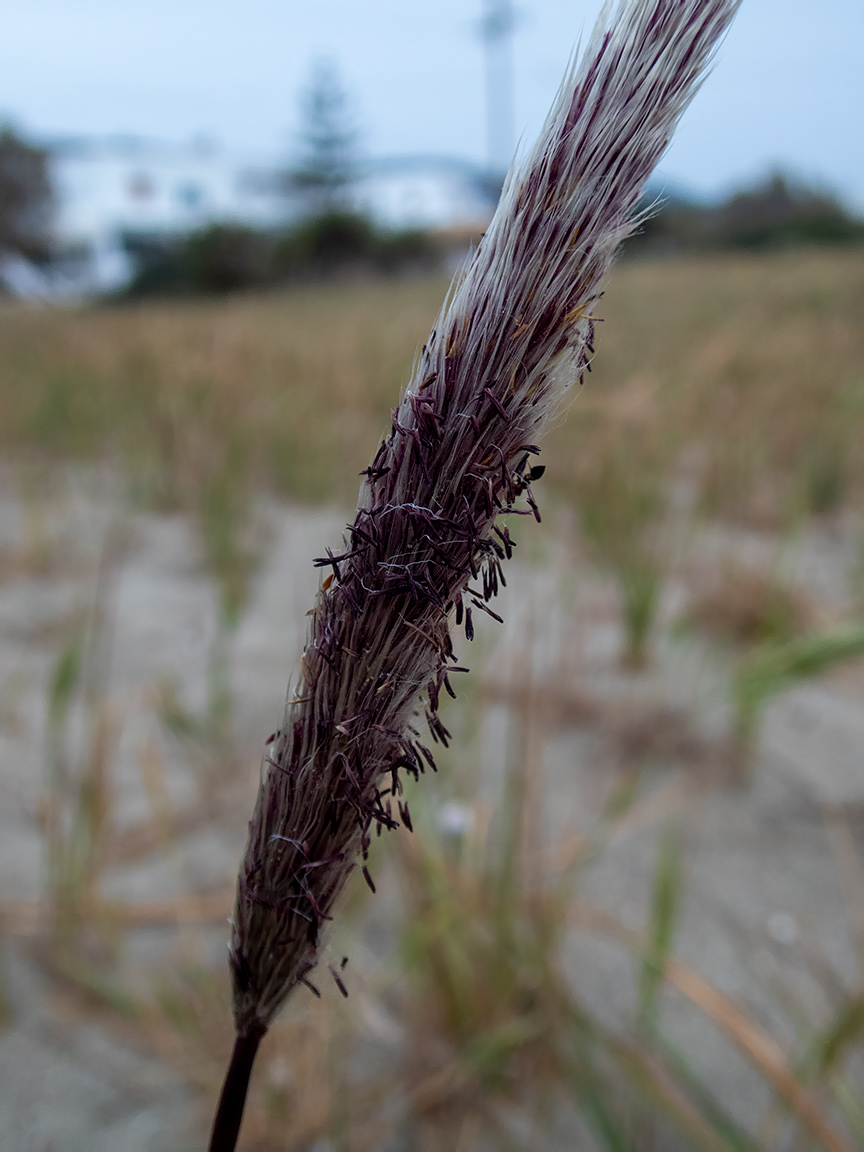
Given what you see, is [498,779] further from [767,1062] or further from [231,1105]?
[231,1105]

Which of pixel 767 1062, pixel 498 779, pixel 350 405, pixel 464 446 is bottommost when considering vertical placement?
pixel 767 1062

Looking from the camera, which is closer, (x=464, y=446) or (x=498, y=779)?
(x=464, y=446)

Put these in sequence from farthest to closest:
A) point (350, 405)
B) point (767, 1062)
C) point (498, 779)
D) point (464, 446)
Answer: point (350, 405) < point (498, 779) < point (767, 1062) < point (464, 446)

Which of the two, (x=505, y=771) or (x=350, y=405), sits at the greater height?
(x=350, y=405)

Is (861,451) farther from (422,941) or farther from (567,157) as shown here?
(567,157)

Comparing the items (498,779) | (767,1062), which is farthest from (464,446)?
(498,779)

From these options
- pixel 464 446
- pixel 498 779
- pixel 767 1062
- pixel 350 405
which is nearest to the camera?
pixel 464 446

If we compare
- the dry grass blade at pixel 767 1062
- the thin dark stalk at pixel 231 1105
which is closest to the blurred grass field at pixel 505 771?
the dry grass blade at pixel 767 1062

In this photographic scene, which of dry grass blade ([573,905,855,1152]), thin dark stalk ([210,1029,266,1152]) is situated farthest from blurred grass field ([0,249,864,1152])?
thin dark stalk ([210,1029,266,1152])

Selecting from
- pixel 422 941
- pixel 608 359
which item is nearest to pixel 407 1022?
pixel 422 941
